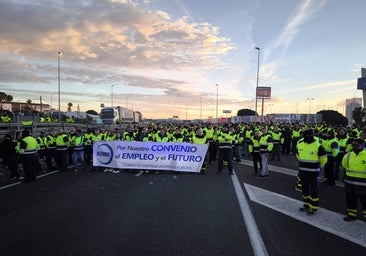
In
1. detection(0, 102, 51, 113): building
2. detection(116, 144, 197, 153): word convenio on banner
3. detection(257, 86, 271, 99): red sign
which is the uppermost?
detection(257, 86, 271, 99): red sign

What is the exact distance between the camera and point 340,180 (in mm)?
13594

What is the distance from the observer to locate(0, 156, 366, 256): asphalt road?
19.0ft

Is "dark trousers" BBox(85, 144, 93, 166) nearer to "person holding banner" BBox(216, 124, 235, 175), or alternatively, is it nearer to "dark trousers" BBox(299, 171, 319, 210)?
"person holding banner" BBox(216, 124, 235, 175)

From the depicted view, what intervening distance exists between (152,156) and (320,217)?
857 cm

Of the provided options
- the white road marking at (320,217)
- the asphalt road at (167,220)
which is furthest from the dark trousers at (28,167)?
the white road marking at (320,217)

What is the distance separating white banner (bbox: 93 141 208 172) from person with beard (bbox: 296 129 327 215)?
6986 mm

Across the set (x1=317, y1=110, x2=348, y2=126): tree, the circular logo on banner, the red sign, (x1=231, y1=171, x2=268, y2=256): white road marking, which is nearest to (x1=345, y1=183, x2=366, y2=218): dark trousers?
(x1=231, y1=171, x2=268, y2=256): white road marking

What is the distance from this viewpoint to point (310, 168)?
817cm

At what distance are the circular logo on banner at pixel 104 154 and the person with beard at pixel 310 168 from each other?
367 inches

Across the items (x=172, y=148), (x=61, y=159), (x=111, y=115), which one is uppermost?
(x=111, y=115)

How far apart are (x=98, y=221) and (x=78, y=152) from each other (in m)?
9.08

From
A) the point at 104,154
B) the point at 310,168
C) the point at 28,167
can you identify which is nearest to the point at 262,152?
the point at 310,168

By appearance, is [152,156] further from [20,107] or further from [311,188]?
[20,107]

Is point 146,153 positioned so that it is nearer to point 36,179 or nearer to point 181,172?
point 181,172
